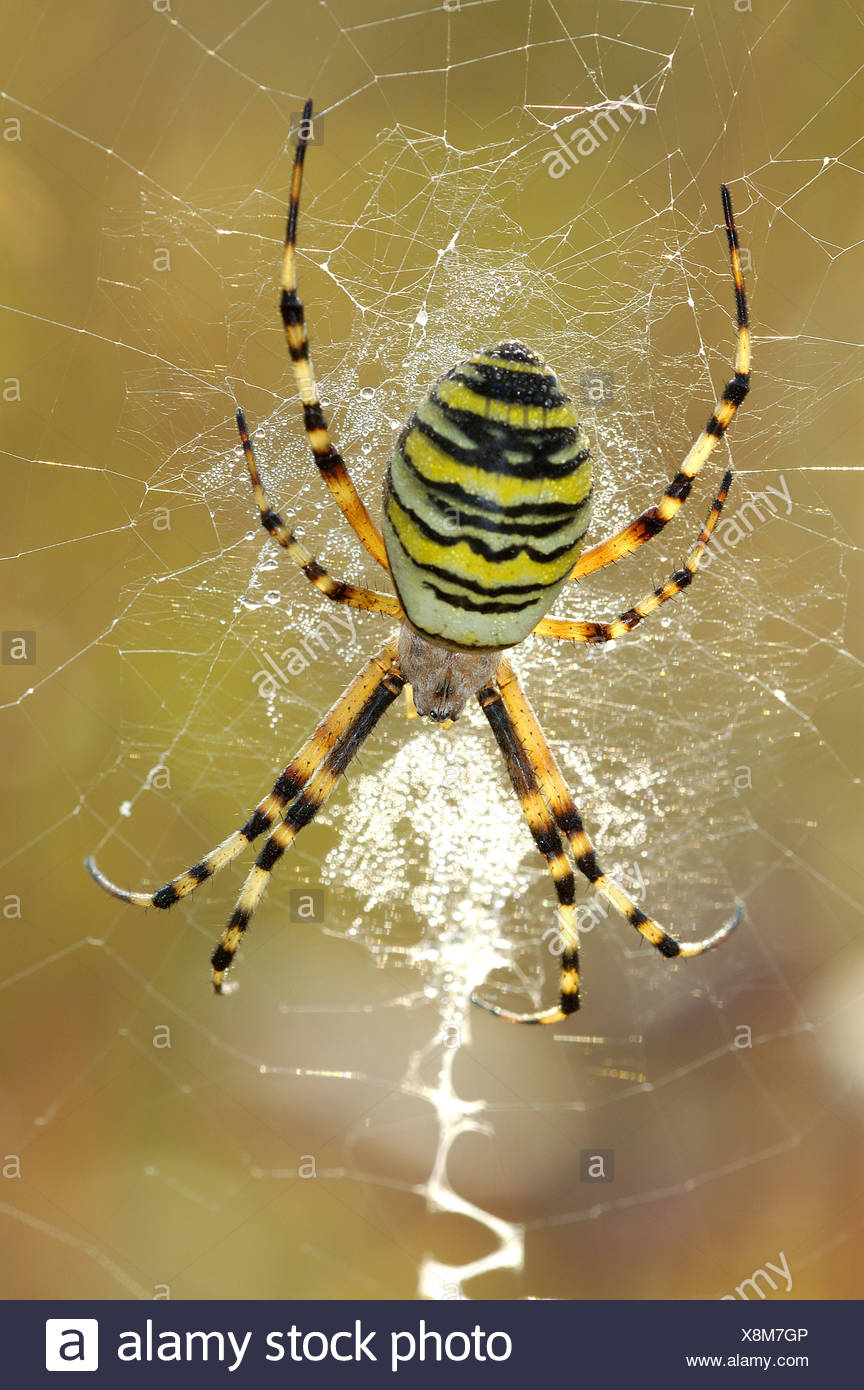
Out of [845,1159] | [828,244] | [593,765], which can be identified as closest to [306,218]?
[828,244]

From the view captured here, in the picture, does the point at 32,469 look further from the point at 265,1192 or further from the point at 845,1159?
the point at 845,1159

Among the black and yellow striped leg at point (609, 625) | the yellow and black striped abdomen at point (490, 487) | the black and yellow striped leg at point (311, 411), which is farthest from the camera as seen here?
the black and yellow striped leg at point (609, 625)

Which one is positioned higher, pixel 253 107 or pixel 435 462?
pixel 253 107

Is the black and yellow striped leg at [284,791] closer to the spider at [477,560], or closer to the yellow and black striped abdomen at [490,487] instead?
the spider at [477,560]

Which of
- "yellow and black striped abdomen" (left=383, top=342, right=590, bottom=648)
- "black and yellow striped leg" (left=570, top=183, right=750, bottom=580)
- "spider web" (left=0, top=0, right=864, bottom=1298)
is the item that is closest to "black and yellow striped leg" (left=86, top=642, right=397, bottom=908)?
"spider web" (left=0, top=0, right=864, bottom=1298)

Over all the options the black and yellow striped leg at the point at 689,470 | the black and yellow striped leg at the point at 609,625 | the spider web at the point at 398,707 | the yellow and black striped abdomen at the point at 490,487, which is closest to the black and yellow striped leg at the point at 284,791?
the spider web at the point at 398,707
